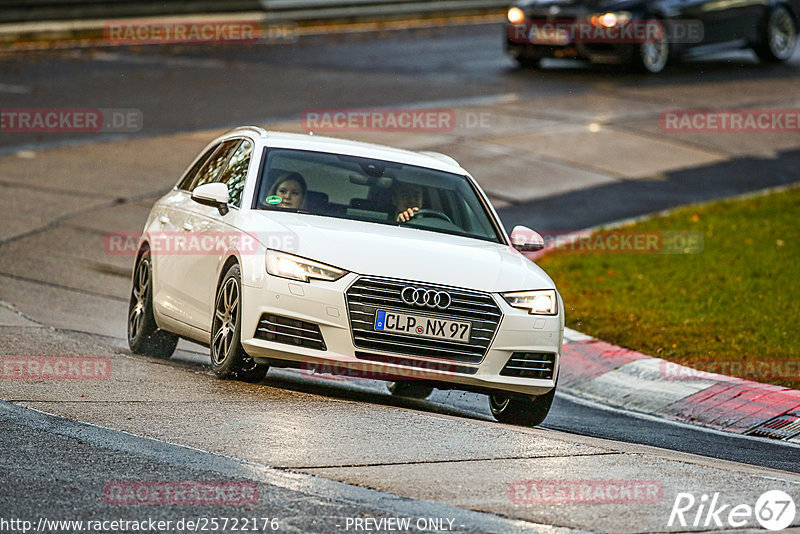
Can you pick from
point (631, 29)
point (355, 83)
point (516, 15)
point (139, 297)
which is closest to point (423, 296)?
point (139, 297)

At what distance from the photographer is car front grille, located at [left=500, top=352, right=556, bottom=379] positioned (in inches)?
316

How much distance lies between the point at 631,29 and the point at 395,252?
16659 millimetres

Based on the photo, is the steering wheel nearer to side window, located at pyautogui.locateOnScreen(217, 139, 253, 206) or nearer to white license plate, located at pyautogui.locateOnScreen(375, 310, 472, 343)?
side window, located at pyautogui.locateOnScreen(217, 139, 253, 206)

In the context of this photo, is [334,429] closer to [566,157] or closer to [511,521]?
[511,521]

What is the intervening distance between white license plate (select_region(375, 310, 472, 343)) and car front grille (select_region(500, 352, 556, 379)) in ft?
1.17

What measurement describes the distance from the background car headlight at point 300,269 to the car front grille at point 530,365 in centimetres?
113

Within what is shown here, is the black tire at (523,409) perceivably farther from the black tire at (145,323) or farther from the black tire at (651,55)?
the black tire at (651,55)

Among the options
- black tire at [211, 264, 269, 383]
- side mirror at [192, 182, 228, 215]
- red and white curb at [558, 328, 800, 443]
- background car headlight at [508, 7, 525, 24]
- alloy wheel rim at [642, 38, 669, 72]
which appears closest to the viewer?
black tire at [211, 264, 269, 383]

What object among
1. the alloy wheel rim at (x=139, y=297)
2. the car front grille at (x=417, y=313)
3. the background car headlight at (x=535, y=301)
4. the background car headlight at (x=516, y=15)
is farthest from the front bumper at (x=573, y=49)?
the car front grille at (x=417, y=313)

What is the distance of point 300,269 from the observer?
7.82 m

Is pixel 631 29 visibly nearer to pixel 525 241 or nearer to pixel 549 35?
pixel 549 35

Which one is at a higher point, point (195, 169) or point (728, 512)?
point (195, 169)

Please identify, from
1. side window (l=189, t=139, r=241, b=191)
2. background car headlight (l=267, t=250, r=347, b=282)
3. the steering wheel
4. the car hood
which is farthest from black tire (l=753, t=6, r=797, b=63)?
background car headlight (l=267, t=250, r=347, b=282)

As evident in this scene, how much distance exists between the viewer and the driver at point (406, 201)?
29.2 feet
